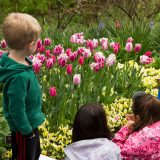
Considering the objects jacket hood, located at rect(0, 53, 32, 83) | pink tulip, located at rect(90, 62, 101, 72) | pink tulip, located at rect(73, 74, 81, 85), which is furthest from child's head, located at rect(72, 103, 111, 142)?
pink tulip, located at rect(90, 62, 101, 72)

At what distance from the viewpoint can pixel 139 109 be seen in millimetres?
3285

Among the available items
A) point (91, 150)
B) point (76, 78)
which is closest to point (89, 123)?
point (91, 150)

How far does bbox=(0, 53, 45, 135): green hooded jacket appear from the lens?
2756mm

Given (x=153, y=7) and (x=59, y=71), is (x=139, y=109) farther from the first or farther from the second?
(x=153, y=7)

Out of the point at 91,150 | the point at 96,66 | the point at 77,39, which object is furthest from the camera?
the point at 77,39

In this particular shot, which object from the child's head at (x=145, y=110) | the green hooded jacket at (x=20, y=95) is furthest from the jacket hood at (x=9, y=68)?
the child's head at (x=145, y=110)

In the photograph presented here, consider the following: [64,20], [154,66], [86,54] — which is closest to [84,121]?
[86,54]

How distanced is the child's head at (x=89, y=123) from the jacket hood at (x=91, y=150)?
0.06 metres

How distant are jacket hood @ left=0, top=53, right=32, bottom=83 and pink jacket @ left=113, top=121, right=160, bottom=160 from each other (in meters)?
1.00

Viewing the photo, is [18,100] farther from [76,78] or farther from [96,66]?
[96,66]

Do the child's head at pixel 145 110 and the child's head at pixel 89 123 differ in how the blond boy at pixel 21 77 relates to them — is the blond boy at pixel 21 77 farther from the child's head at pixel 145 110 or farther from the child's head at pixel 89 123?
the child's head at pixel 145 110

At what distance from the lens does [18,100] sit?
9.08ft

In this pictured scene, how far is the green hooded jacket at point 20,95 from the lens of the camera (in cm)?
276

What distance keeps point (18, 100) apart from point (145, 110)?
3.25ft
